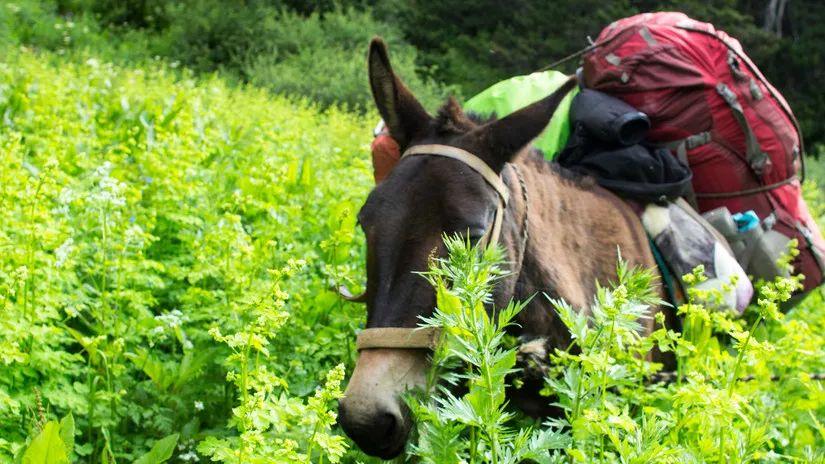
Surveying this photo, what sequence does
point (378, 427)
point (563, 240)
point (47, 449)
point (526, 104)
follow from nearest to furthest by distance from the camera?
point (47, 449), point (378, 427), point (563, 240), point (526, 104)

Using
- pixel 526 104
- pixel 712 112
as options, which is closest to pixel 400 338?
pixel 526 104

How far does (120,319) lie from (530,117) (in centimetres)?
159

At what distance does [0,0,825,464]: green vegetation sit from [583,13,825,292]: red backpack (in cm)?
57

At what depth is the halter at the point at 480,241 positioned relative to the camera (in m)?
2.23

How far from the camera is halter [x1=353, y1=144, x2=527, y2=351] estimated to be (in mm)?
2230

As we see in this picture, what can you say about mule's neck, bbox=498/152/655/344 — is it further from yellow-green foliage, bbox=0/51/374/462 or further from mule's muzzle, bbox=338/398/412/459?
yellow-green foliage, bbox=0/51/374/462

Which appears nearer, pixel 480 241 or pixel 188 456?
pixel 480 241

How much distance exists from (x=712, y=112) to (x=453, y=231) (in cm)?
204

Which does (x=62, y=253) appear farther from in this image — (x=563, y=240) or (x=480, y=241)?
(x=563, y=240)

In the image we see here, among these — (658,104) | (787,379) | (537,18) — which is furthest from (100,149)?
(537,18)

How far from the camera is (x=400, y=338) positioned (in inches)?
88.4

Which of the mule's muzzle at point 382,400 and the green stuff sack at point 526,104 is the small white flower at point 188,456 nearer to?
the mule's muzzle at point 382,400

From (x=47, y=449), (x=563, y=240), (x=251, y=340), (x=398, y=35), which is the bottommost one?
(x=398, y=35)

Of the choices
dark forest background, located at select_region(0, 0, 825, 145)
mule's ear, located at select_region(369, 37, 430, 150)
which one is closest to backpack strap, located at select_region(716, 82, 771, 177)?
mule's ear, located at select_region(369, 37, 430, 150)
